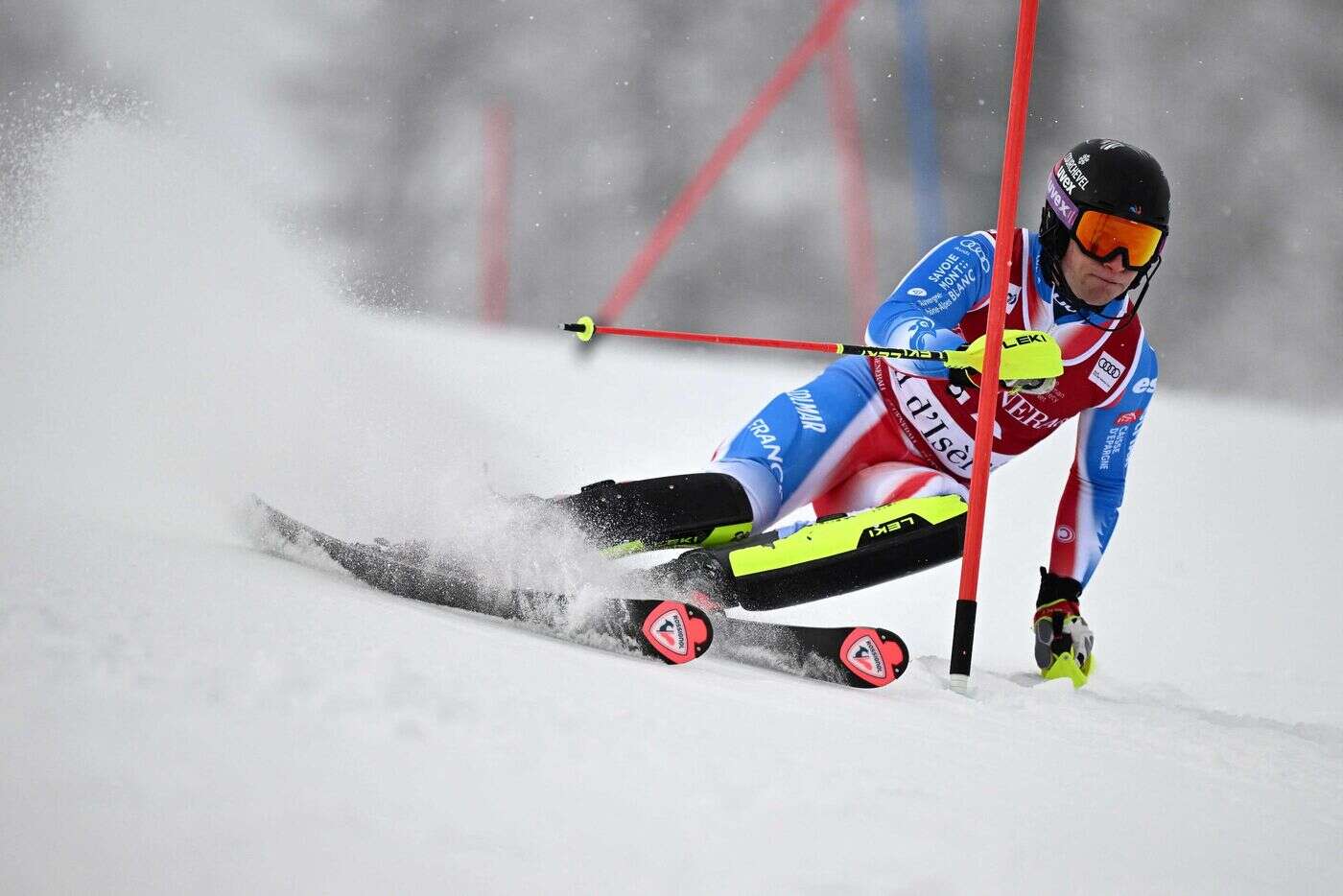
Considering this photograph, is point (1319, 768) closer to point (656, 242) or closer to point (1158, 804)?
point (1158, 804)

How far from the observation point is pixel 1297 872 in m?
1.21

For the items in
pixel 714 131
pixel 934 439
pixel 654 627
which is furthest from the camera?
pixel 714 131

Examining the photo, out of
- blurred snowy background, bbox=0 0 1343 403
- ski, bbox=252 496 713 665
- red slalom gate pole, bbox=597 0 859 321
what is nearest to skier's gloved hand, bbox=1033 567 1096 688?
ski, bbox=252 496 713 665

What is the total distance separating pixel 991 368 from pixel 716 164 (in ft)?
18.2

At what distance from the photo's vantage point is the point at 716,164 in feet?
24.7

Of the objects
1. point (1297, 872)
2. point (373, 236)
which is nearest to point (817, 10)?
point (373, 236)

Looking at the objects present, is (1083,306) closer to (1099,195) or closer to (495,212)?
(1099,195)

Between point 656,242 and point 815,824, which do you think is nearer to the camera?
point 815,824

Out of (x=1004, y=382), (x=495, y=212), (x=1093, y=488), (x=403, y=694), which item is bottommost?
(x=403, y=694)

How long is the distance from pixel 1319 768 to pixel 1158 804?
727 millimetres

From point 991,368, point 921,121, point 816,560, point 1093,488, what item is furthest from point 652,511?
point 921,121

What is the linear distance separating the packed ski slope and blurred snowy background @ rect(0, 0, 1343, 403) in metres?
3.42

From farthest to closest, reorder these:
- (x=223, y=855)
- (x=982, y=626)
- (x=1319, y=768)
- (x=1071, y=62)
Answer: (x=1071, y=62)
(x=982, y=626)
(x=1319, y=768)
(x=223, y=855)

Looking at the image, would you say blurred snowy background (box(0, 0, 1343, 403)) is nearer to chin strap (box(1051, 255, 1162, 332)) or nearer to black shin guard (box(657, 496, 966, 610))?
chin strap (box(1051, 255, 1162, 332))
